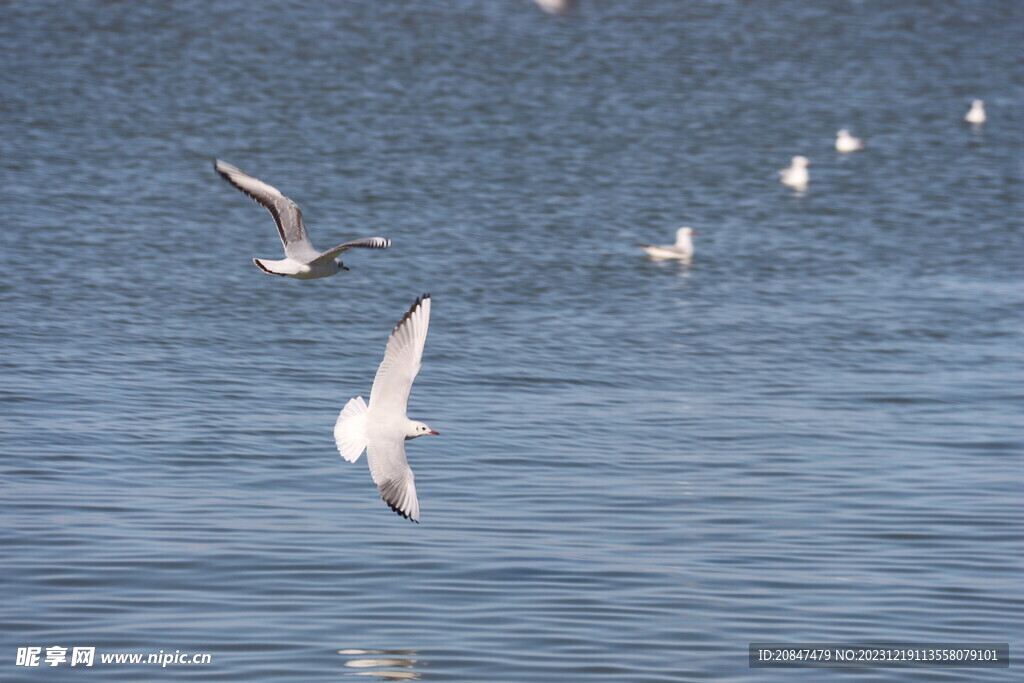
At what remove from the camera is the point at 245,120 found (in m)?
33.9

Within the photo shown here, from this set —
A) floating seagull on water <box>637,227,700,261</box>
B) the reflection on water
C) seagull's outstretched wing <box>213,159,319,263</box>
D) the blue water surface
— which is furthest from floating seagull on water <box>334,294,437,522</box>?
floating seagull on water <box>637,227,700,261</box>

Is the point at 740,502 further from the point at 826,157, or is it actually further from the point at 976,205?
the point at 826,157

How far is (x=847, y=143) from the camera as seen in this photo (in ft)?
109

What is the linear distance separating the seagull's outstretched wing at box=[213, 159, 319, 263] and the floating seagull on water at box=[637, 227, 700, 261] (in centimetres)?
1205

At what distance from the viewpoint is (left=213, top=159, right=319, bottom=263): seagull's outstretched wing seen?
1152 cm

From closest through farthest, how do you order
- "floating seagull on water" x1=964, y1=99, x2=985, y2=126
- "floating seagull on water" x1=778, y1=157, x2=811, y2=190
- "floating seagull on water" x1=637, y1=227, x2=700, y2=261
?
1. "floating seagull on water" x1=637, y1=227, x2=700, y2=261
2. "floating seagull on water" x1=778, y1=157, x2=811, y2=190
3. "floating seagull on water" x1=964, y1=99, x2=985, y2=126

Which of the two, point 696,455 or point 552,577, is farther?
point 696,455

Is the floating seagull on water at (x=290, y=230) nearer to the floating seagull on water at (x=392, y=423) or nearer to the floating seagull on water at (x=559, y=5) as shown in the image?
the floating seagull on water at (x=392, y=423)

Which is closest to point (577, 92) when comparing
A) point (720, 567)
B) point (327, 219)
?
point (327, 219)

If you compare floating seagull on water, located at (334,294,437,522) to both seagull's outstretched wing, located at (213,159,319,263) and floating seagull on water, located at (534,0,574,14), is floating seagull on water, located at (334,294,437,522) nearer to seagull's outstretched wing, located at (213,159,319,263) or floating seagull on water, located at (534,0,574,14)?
seagull's outstretched wing, located at (213,159,319,263)

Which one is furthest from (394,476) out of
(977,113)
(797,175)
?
(977,113)

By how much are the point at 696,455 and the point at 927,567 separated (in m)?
3.04

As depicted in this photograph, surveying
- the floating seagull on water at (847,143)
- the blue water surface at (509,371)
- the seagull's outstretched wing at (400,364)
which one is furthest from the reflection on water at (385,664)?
the floating seagull on water at (847,143)

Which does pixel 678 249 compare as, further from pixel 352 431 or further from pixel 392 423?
pixel 352 431
